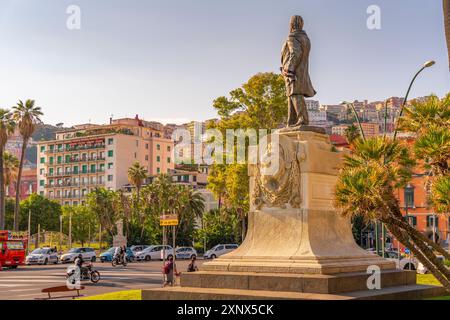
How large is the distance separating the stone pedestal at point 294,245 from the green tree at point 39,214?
84862mm

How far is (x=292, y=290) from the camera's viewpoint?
12.6m

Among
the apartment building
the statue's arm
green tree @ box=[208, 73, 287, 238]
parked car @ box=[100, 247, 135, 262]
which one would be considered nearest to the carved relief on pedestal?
the statue's arm

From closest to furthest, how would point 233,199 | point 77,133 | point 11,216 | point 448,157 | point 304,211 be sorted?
point 448,157 → point 304,211 → point 233,199 → point 11,216 → point 77,133

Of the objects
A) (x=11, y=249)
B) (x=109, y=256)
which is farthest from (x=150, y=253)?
(x=11, y=249)

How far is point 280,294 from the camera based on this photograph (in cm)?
1228

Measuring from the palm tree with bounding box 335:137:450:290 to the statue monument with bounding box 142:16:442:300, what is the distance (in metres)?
1.24

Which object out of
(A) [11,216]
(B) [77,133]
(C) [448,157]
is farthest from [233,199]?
(B) [77,133]

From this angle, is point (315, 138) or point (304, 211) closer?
point (304, 211)

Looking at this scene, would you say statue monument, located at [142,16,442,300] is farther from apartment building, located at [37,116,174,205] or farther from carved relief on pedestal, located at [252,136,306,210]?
apartment building, located at [37,116,174,205]

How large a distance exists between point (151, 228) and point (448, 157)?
62.0 metres

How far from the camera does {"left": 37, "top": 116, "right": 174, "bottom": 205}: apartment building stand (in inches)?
4606
